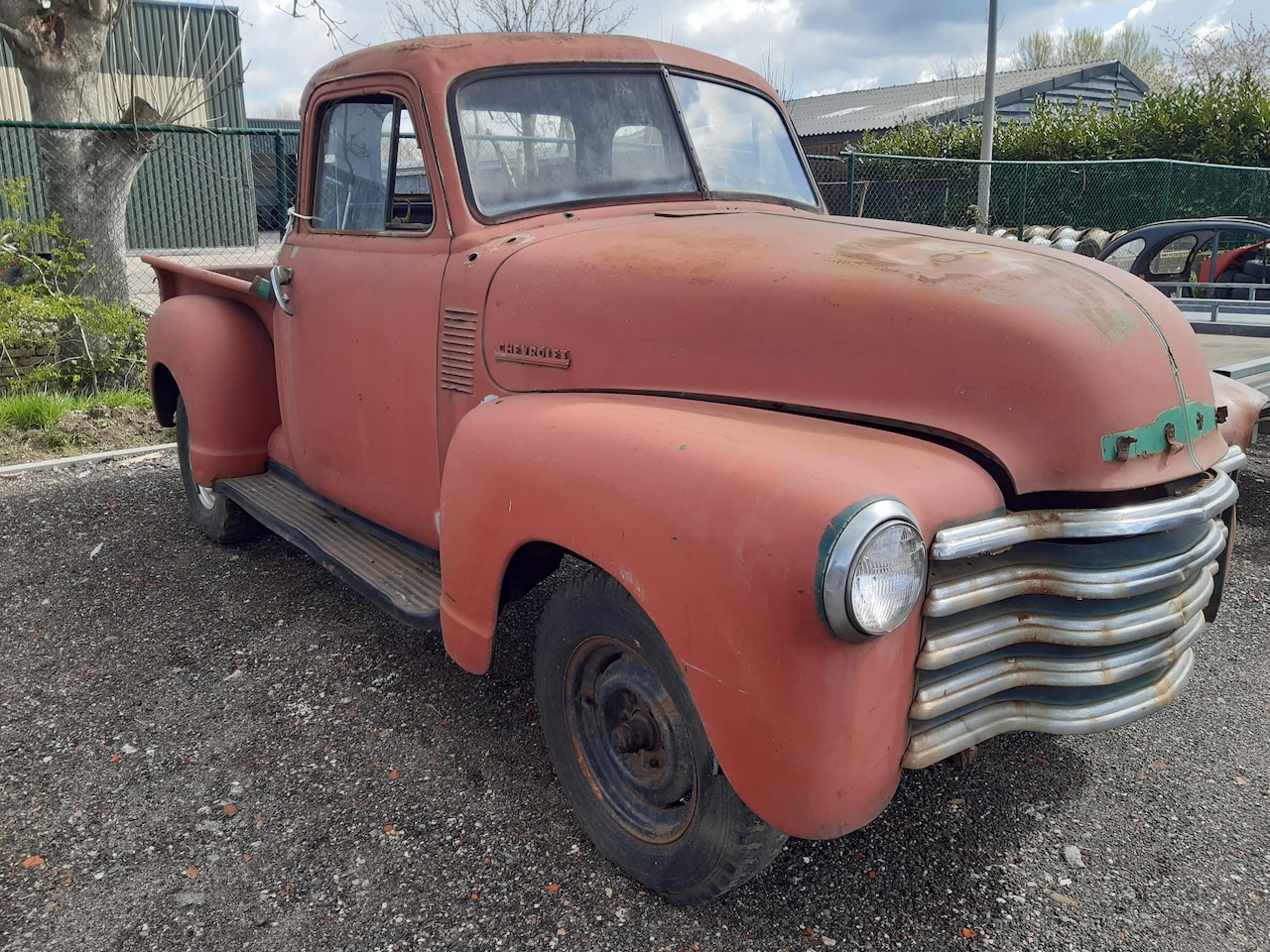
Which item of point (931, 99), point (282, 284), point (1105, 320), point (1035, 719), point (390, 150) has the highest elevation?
point (931, 99)

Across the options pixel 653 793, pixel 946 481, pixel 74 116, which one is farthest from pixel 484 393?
pixel 74 116

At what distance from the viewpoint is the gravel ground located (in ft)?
7.28

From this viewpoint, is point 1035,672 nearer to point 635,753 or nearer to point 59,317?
point 635,753

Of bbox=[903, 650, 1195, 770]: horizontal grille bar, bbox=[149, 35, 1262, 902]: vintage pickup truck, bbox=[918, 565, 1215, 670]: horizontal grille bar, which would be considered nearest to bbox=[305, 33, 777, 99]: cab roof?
bbox=[149, 35, 1262, 902]: vintage pickup truck

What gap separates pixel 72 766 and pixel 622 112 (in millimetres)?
2602

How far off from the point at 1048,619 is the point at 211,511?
3.91m

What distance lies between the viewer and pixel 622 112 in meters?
3.14

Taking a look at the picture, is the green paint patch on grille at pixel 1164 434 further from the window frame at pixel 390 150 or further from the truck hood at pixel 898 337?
the window frame at pixel 390 150

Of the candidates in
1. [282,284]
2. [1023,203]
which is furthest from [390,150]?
[1023,203]

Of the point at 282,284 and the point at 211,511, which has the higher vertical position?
the point at 282,284

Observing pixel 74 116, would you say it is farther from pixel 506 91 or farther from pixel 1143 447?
pixel 1143 447

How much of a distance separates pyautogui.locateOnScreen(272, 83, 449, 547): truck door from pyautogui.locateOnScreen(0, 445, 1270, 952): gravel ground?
663mm

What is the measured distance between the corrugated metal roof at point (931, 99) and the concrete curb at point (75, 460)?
64.8 ft

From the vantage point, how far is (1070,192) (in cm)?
1398
